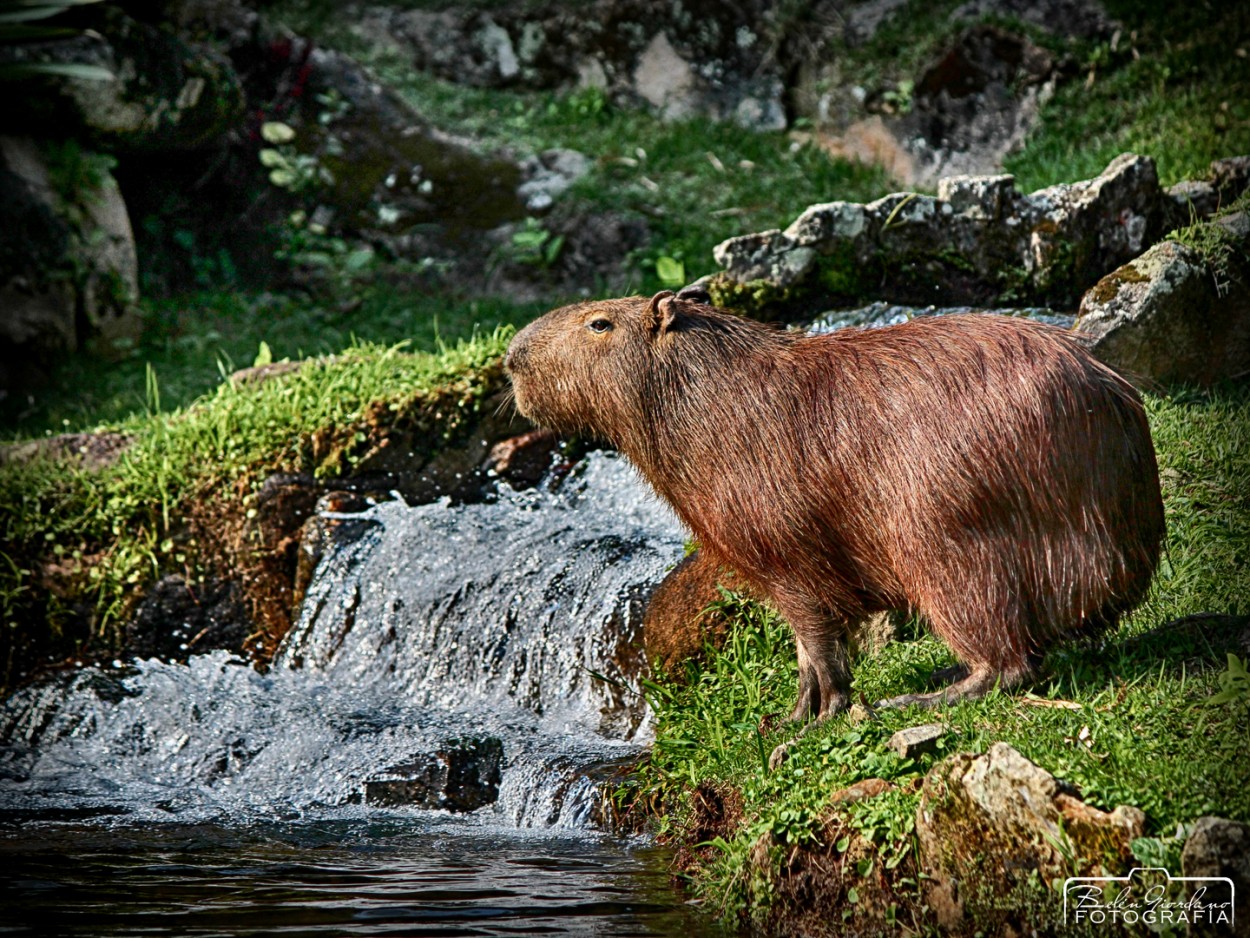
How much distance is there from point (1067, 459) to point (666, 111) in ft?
28.6

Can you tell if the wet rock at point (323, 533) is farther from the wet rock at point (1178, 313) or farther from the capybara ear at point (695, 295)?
the wet rock at point (1178, 313)

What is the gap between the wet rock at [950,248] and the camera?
6.78m

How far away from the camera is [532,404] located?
15.3 ft

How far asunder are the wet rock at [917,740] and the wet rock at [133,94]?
8275 mm

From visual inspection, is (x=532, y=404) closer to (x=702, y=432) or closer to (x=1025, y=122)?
(x=702, y=432)

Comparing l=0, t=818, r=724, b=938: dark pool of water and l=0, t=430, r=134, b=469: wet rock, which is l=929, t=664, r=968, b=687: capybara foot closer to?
l=0, t=818, r=724, b=938: dark pool of water

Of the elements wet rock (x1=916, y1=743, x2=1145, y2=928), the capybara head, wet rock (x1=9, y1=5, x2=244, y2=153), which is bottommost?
wet rock (x1=916, y1=743, x2=1145, y2=928)

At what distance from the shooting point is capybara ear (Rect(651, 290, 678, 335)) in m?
4.46

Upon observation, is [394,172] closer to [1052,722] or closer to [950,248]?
[950,248]

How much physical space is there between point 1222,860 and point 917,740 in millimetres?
906

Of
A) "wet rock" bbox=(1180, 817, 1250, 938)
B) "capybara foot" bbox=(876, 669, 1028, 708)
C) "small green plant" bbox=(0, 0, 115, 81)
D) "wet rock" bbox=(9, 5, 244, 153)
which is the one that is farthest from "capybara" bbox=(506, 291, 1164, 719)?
"wet rock" bbox=(9, 5, 244, 153)

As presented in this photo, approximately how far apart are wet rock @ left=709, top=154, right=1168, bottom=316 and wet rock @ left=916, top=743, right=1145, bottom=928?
3874mm

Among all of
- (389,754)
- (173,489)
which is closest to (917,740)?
(389,754)

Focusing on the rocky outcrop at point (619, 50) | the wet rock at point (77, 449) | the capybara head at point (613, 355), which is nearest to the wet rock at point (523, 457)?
the wet rock at point (77, 449)
